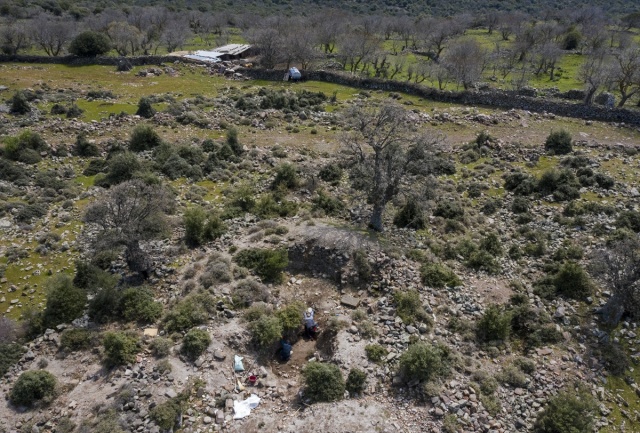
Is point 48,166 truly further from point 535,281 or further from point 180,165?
point 535,281

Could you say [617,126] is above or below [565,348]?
above

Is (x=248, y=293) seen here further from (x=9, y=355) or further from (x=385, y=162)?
(x=385, y=162)

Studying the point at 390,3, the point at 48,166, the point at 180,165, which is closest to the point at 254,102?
the point at 180,165

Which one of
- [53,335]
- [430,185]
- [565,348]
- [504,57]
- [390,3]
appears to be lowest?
[53,335]

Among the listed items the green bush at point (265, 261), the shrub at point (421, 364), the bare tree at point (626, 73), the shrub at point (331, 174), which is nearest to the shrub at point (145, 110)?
the shrub at point (331, 174)

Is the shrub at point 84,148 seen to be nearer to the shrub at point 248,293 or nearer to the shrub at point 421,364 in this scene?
the shrub at point 248,293

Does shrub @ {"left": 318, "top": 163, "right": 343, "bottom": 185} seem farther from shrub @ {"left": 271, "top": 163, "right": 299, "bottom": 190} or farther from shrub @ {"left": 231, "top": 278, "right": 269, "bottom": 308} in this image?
shrub @ {"left": 231, "top": 278, "right": 269, "bottom": 308}
